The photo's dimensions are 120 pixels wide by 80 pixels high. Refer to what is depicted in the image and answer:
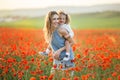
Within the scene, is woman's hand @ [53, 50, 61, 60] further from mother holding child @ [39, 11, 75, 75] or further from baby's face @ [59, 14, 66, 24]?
baby's face @ [59, 14, 66, 24]

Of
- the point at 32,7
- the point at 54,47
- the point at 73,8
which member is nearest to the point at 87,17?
the point at 73,8

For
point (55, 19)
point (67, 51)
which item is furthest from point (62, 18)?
point (67, 51)

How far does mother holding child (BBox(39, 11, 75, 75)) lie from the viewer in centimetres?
297

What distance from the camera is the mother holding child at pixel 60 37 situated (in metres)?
2.97

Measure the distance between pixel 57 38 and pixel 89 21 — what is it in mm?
1065

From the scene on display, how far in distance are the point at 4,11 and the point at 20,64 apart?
1.29m

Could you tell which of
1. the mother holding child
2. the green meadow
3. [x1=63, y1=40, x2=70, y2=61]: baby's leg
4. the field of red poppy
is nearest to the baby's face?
the mother holding child

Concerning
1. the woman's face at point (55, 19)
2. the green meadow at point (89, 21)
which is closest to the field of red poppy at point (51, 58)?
the green meadow at point (89, 21)

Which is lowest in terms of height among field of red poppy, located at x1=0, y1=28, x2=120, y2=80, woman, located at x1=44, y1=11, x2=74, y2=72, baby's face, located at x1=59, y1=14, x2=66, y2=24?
field of red poppy, located at x1=0, y1=28, x2=120, y2=80

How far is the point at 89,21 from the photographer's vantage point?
4004 mm

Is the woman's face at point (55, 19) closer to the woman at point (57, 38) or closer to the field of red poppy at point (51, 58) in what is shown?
the woman at point (57, 38)

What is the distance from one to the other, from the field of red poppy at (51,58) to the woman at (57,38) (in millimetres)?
78

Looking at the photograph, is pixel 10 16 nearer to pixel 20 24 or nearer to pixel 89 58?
pixel 20 24

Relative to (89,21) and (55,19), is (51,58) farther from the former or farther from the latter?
(89,21)
